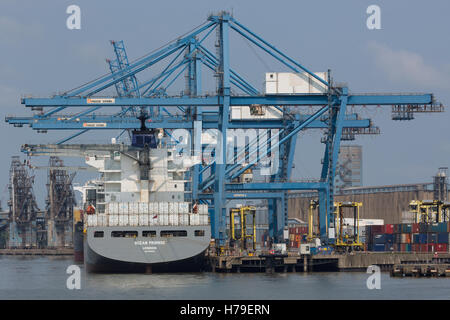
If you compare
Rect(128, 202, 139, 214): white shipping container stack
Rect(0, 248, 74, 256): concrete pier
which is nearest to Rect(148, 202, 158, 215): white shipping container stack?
Rect(128, 202, 139, 214): white shipping container stack

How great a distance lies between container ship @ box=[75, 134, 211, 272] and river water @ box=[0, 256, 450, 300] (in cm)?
118

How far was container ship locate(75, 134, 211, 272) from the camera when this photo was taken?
214 ft

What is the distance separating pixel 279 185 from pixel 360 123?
1394 cm

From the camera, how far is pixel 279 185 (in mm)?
76500

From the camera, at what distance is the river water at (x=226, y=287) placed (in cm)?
5131

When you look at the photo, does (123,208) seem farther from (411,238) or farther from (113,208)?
(411,238)

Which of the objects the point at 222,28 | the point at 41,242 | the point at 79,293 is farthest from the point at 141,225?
the point at 41,242

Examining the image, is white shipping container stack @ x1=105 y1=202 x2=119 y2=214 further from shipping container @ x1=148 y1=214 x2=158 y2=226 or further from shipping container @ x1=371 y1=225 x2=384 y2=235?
shipping container @ x1=371 y1=225 x2=384 y2=235

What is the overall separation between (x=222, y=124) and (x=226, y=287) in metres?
21.3

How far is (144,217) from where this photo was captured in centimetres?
6706

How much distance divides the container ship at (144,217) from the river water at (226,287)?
118 cm

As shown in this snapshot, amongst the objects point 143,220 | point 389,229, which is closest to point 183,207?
point 143,220
